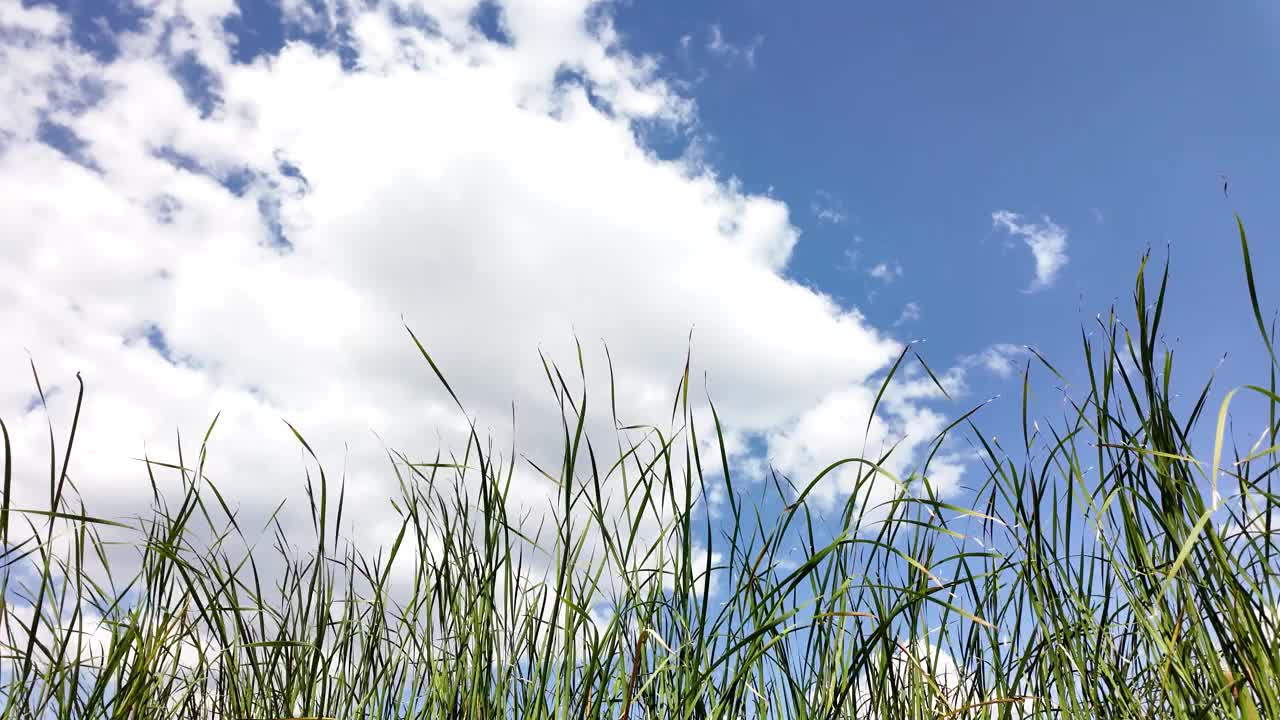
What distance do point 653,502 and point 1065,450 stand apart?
76cm

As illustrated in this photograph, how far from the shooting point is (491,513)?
165 centimetres

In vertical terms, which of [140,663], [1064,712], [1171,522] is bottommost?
[1064,712]

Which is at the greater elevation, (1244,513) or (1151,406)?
(1151,406)

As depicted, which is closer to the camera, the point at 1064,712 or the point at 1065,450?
Answer: the point at 1064,712

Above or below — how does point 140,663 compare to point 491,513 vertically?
below

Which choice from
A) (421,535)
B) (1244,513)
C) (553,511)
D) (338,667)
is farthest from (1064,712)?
(338,667)

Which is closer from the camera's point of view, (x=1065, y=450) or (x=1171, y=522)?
(x=1171, y=522)

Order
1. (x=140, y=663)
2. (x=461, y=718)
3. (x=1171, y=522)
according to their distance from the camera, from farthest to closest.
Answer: (x=461, y=718) → (x=140, y=663) → (x=1171, y=522)

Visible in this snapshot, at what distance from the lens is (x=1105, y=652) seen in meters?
1.68

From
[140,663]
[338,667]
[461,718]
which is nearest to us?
[140,663]

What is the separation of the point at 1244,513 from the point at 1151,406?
0.23 metres

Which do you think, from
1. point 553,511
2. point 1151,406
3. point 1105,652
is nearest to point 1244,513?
point 1151,406

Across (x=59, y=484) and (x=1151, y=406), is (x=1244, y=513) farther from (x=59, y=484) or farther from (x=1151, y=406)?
(x=59, y=484)

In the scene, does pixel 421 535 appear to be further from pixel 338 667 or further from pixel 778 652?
pixel 778 652
